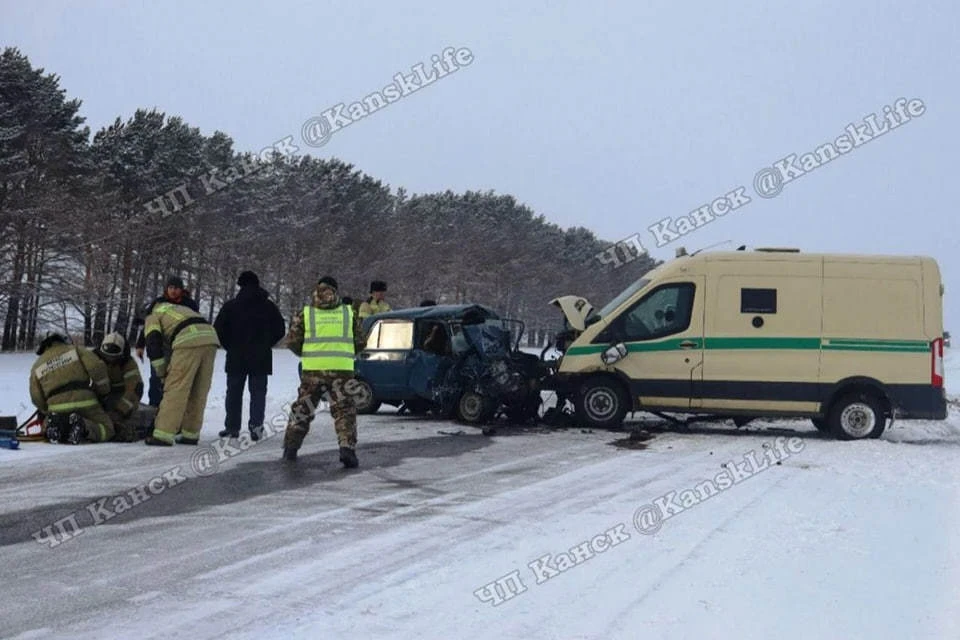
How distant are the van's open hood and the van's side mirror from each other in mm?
687

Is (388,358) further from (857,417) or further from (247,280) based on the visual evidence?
(857,417)

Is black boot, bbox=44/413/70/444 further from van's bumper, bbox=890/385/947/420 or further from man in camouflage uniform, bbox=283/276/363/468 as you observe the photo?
van's bumper, bbox=890/385/947/420

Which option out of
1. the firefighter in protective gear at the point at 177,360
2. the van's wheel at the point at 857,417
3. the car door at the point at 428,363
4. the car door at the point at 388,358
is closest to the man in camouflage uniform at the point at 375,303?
the car door at the point at 388,358

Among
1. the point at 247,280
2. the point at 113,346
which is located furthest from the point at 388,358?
the point at 113,346

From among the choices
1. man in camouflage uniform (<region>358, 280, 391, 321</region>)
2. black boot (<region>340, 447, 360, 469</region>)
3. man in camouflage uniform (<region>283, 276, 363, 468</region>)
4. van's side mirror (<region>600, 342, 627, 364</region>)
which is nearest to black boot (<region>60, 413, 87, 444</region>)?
man in camouflage uniform (<region>283, 276, 363, 468</region>)

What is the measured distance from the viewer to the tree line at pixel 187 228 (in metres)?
32.0

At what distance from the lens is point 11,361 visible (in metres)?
25.4

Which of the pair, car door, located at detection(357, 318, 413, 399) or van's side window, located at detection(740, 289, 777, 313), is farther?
car door, located at detection(357, 318, 413, 399)

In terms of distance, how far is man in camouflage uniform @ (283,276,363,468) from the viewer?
885 cm

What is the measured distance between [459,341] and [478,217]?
57956 mm

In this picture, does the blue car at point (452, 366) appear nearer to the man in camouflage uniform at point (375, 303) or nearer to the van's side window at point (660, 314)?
the van's side window at point (660, 314)

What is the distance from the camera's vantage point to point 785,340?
12242mm

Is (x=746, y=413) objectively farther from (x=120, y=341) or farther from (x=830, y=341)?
(x=120, y=341)

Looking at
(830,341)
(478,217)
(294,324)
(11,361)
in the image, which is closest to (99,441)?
(294,324)
